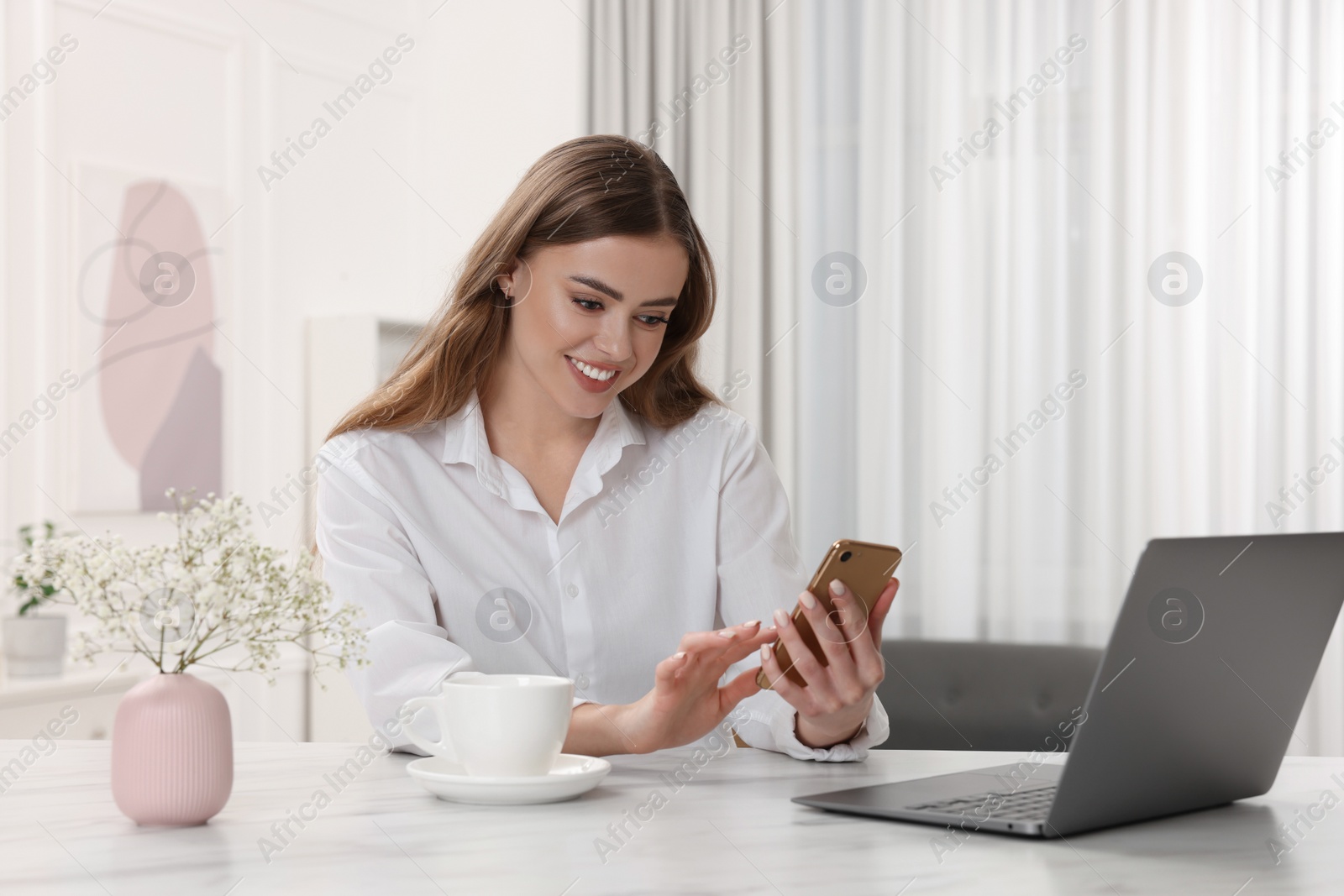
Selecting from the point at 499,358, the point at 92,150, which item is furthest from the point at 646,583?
the point at 92,150

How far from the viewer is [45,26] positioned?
3027 millimetres

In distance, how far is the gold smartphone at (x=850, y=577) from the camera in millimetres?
1130

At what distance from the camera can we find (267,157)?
360cm

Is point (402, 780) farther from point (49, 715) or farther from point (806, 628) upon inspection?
point (49, 715)

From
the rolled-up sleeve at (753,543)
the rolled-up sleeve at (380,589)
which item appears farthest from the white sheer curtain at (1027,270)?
the rolled-up sleeve at (380,589)

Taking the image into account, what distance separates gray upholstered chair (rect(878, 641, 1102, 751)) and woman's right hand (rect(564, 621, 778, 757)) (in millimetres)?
922

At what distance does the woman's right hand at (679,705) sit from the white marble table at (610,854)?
14 centimetres

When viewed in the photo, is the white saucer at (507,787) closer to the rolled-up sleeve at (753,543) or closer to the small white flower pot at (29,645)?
the rolled-up sleeve at (753,543)

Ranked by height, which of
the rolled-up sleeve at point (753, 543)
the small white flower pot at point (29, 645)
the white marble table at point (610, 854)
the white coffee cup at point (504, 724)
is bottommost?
the small white flower pot at point (29, 645)

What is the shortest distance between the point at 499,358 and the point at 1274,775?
45.9 inches

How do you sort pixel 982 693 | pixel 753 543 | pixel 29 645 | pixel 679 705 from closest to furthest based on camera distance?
pixel 679 705 < pixel 753 543 < pixel 982 693 < pixel 29 645

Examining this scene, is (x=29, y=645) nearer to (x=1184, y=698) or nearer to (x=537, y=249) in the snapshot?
(x=537, y=249)

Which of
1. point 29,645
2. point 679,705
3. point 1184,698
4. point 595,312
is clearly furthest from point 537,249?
point 29,645

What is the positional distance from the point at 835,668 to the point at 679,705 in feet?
0.56
